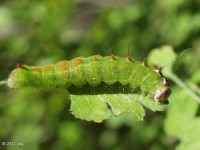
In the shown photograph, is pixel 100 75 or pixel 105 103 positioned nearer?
pixel 105 103

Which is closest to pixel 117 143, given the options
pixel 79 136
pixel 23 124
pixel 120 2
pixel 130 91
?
pixel 79 136

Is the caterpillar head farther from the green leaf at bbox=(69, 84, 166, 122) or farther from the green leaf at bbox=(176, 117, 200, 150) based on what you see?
the green leaf at bbox=(176, 117, 200, 150)

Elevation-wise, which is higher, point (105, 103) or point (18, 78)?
point (18, 78)

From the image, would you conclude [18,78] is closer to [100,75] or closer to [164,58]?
[100,75]

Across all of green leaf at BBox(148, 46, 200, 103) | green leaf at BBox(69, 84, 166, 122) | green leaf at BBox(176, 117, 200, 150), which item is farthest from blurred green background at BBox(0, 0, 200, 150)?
green leaf at BBox(69, 84, 166, 122)

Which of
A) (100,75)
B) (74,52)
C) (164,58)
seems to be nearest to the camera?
(100,75)

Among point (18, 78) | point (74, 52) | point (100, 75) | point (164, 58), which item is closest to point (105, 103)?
point (100, 75)

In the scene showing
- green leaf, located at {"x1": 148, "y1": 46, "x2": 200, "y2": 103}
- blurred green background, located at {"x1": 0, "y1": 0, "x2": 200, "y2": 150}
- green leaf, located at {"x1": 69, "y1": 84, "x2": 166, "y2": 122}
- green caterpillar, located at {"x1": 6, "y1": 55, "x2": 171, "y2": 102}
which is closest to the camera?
green leaf, located at {"x1": 69, "y1": 84, "x2": 166, "y2": 122}
